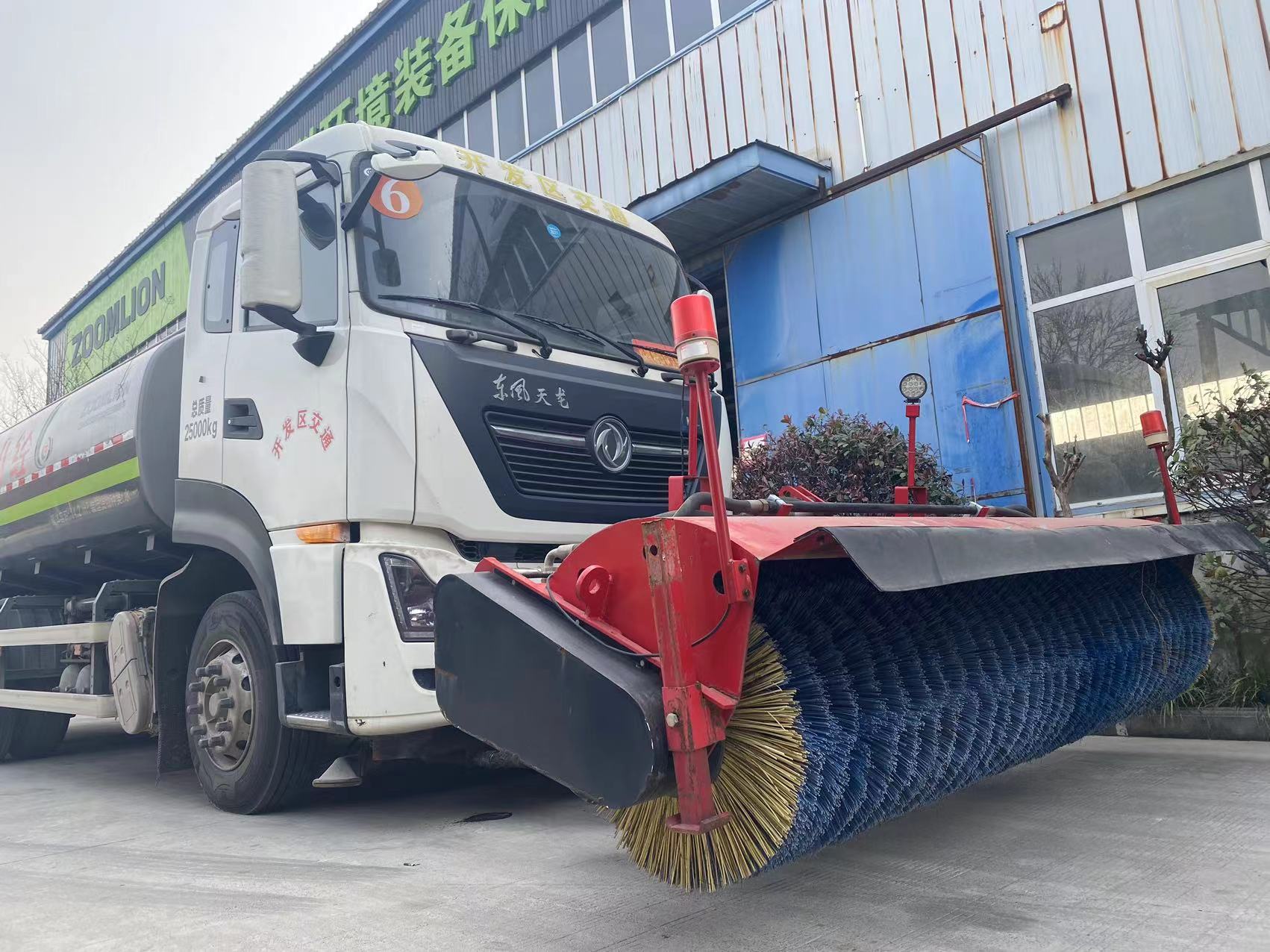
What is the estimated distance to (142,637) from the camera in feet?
14.4

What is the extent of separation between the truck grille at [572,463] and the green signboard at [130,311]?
1592 cm

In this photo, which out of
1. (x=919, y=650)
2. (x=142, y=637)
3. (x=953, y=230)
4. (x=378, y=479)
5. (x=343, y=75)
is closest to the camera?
(x=919, y=650)

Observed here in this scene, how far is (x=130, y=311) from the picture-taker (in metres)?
19.9

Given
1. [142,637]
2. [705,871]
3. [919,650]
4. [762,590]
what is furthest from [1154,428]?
[142,637]

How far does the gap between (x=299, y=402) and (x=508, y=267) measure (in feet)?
3.24

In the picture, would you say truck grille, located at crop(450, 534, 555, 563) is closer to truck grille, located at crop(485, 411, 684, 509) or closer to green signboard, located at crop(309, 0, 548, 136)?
truck grille, located at crop(485, 411, 684, 509)

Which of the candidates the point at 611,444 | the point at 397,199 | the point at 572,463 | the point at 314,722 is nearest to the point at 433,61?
the point at 397,199

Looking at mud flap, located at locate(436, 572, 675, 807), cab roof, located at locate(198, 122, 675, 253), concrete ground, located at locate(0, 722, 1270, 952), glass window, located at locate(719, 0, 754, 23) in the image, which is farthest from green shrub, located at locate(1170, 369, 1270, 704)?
glass window, located at locate(719, 0, 754, 23)

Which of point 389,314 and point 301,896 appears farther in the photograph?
point 389,314

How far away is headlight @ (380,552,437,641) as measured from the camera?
312 cm

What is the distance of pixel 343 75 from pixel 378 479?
14.0 metres

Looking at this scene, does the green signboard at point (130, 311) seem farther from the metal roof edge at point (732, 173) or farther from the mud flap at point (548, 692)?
the mud flap at point (548, 692)

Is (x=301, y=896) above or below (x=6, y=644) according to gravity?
below

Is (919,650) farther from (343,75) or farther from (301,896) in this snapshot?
(343,75)
